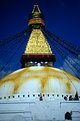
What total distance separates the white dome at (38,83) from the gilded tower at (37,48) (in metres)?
2.86

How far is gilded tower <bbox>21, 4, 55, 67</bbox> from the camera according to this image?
22.1 metres

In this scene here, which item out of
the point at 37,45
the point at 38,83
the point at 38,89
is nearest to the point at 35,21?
the point at 37,45

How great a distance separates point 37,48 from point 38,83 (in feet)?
16.7

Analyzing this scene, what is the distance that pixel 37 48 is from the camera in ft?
73.5

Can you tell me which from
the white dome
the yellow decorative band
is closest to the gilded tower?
the yellow decorative band

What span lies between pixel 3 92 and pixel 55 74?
3.41 metres

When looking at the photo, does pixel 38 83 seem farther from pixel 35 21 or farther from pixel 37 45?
pixel 35 21

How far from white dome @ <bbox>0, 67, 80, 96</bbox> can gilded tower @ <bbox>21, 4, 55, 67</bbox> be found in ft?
9.39

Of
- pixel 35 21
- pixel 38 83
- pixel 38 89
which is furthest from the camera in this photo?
pixel 35 21

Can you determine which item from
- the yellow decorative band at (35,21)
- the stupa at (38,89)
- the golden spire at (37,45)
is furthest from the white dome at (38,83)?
the yellow decorative band at (35,21)

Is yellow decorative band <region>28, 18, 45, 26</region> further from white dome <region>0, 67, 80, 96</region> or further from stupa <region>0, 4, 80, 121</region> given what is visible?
white dome <region>0, 67, 80, 96</region>

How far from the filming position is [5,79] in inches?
758

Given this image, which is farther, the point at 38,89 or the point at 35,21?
the point at 35,21

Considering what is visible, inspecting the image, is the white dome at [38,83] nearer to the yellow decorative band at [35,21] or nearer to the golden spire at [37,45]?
the golden spire at [37,45]
